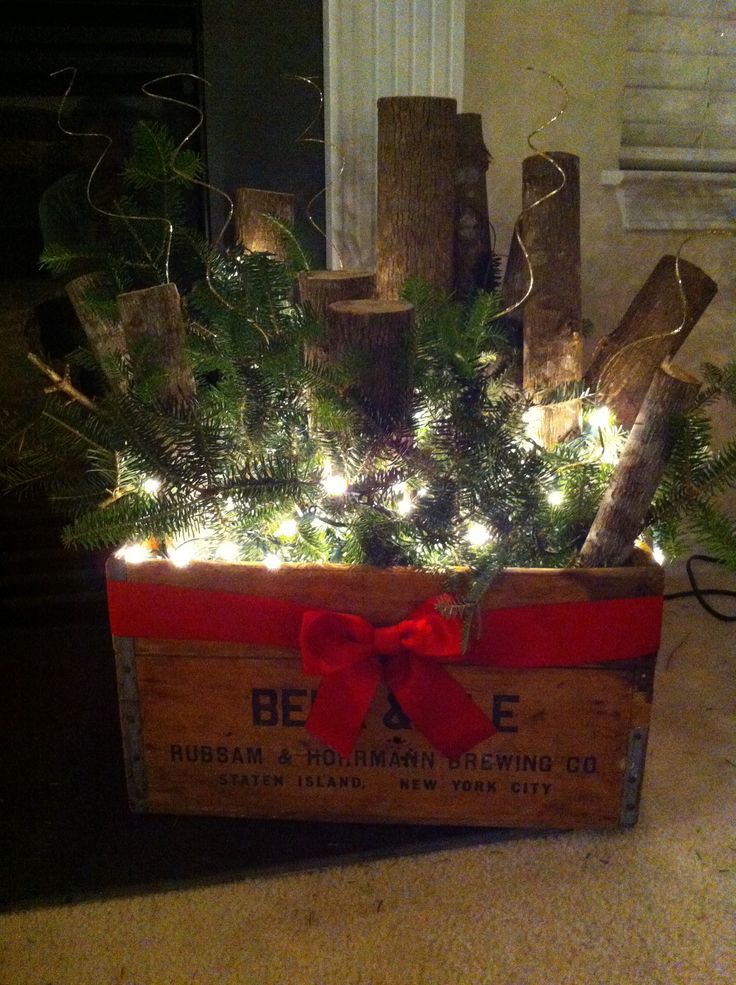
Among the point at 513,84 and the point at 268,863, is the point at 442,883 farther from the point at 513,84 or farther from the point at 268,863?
the point at 513,84

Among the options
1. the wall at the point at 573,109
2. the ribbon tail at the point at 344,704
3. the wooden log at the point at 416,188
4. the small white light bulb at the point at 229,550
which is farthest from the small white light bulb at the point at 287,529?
the wall at the point at 573,109

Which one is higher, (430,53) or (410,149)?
(430,53)

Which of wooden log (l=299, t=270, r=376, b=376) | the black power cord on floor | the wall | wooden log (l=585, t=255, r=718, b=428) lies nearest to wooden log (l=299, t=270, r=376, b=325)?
wooden log (l=299, t=270, r=376, b=376)

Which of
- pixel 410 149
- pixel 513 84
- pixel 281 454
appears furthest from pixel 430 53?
pixel 281 454

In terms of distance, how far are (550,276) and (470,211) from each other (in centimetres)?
17

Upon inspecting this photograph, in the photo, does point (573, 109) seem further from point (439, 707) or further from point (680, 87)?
point (439, 707)

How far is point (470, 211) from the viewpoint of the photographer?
3.99 feet

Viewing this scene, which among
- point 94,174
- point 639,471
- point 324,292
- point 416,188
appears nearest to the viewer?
point 639,471

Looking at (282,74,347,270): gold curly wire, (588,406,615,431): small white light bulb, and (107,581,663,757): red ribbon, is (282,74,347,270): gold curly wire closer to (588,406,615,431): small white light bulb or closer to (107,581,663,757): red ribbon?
(588,406,615,431): small white light bulb

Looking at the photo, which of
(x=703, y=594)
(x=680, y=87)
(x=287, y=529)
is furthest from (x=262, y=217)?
(x=703, y=594)

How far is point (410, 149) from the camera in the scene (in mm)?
1116

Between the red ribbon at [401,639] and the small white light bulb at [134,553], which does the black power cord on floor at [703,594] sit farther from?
the small white light bulb at [134,553]

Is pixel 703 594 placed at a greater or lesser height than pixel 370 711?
lesser

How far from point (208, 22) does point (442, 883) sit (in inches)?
47.0
